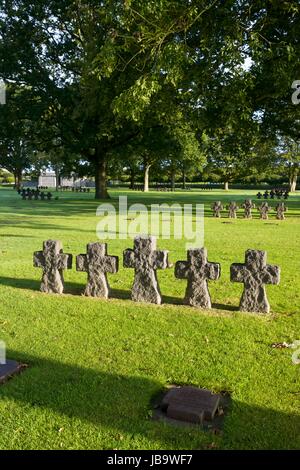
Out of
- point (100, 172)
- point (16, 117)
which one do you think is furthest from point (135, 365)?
point (100, 172)

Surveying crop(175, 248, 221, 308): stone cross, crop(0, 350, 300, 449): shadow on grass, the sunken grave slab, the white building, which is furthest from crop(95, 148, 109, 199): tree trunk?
the white building

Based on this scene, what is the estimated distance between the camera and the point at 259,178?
75.6 meters

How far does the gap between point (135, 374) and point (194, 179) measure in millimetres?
79024

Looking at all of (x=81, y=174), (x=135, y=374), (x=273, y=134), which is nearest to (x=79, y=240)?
(x=135, y=374)

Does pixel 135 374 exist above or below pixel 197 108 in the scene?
below

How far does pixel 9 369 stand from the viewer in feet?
15.0

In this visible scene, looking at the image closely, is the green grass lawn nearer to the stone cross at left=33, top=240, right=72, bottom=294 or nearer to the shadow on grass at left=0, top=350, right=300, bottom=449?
the shadow on grass at left=0, top=350, right=300, bottom=449

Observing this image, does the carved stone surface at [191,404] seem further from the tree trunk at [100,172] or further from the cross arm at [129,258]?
the tree trunk at [100,172]

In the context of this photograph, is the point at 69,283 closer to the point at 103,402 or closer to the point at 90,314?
the point at 90,314

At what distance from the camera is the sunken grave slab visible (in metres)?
4.43

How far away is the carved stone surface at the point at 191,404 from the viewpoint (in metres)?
3.77

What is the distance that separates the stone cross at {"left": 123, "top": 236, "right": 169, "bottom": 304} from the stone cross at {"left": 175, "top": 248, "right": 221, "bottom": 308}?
0.96ft
